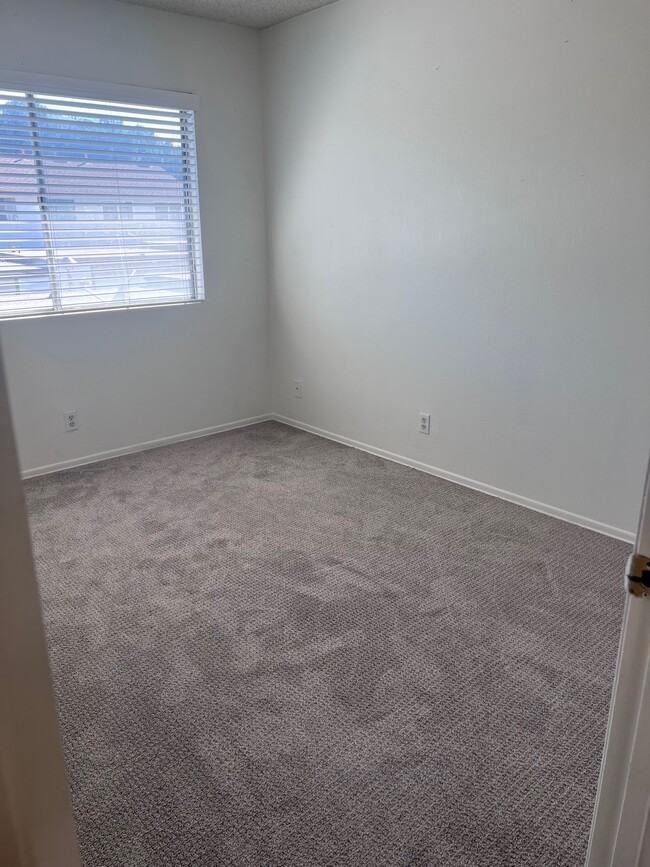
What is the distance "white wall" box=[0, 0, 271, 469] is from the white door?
346 centimetres

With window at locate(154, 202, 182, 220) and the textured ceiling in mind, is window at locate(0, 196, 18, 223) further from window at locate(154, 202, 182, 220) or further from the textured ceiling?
the textured ceiling

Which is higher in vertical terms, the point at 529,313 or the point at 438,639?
the point at 529,313

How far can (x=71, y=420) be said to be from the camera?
388 cm

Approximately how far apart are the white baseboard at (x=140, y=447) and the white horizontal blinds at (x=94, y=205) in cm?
89

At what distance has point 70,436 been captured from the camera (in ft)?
12.8

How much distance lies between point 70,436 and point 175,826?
9.09 feet

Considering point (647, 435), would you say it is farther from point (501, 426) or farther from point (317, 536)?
point (317, 536)

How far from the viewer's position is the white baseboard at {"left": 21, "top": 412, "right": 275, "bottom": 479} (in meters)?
3.82

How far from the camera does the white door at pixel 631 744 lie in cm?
81

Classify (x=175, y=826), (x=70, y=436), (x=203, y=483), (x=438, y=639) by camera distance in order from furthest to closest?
(x=70, y=436)
(x=203, y=483)
(x=438, y=639)
(x=175, y=826)

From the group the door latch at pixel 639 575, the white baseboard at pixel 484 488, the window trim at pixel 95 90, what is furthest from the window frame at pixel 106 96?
the door latch at pixel 639 575

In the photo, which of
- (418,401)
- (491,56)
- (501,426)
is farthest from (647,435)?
(491,56)

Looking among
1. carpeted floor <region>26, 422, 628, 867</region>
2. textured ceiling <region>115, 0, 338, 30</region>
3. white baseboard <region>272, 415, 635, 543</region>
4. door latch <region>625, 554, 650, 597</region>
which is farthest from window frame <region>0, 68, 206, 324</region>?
door latch <region>625, 554, 650, 597</region>

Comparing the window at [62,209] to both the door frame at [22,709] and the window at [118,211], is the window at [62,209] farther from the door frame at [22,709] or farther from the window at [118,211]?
the door frame at [22,709]
